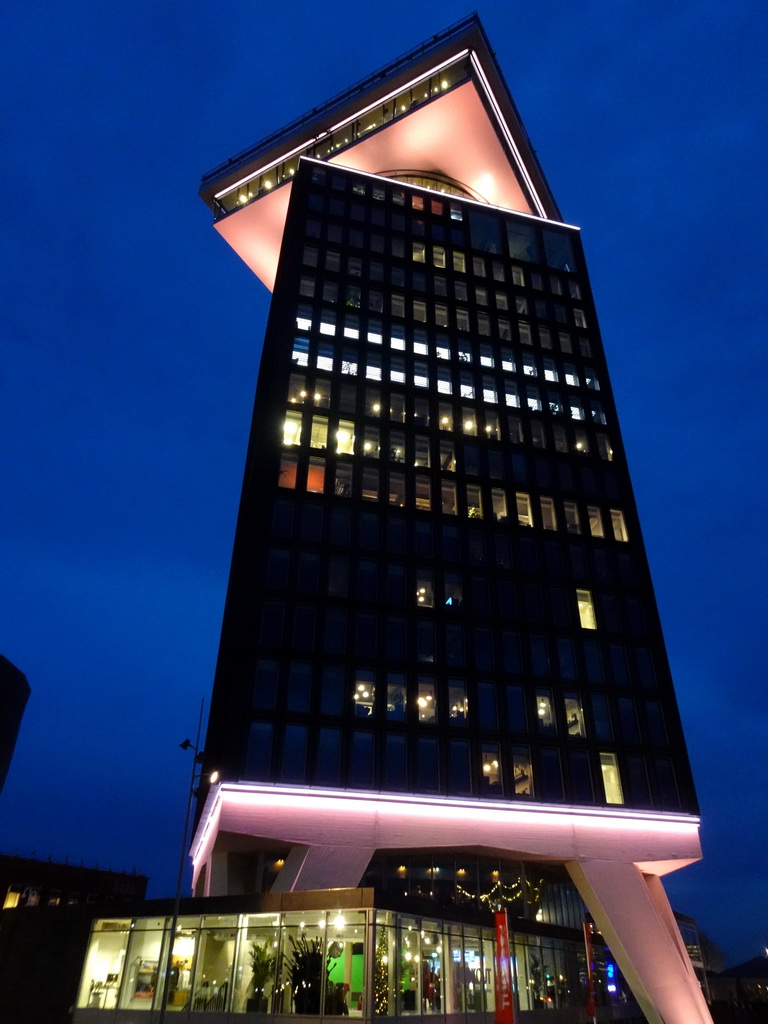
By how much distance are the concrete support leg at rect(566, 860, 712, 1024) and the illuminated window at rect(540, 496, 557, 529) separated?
23045mm

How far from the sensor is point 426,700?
4706 cm

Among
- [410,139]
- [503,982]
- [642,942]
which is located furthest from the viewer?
[410,139]

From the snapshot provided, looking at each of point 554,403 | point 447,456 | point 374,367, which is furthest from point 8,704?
point 554,403

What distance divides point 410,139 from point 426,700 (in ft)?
226

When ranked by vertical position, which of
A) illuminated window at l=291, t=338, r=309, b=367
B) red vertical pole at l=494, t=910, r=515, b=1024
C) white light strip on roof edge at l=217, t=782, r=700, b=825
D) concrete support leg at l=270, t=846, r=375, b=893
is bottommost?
red vertical pole at l=494, t=910, r=515, b=1024

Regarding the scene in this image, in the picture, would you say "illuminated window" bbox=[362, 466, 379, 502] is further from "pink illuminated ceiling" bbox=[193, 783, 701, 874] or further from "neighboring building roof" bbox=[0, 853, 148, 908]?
"neighboring building roof" bbox=[0, 853, 148, 908]

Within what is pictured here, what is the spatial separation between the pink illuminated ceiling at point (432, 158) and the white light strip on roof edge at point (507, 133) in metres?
1.09

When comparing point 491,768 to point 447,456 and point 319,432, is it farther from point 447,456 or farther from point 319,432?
point 319,432

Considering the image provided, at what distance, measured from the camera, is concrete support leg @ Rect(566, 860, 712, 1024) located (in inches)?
1602

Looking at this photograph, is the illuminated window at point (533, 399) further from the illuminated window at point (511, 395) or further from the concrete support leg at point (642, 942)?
the concrete support leg at point (642, 942)

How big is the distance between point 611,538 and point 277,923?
36.7 metres

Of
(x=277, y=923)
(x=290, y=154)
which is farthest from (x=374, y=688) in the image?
(x=290, y=154)

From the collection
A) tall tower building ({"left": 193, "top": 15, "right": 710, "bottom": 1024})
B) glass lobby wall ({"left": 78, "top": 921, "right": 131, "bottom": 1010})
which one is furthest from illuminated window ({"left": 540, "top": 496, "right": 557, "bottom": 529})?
glass lobby wall ({"left": 78, "top": 921, "right": 131, "bottom": 1010})

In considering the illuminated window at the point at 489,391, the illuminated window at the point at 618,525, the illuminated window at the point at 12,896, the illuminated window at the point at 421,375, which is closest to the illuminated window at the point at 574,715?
the illuminated window at the point at 618,525
